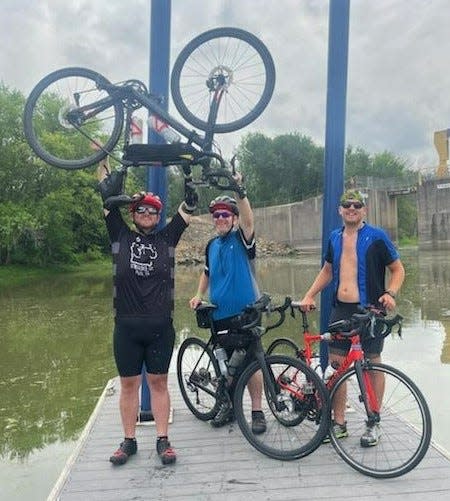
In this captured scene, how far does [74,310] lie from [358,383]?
12124 millimetres

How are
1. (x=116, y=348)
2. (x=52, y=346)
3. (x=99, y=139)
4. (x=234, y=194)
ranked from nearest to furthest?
(x=116, y=348), (x=234, y=194), (x=99, y=139), (x=52, y=346)

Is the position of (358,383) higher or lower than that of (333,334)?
lower

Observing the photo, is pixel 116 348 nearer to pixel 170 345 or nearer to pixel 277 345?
pixel 170 345

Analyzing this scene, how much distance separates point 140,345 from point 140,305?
293mm

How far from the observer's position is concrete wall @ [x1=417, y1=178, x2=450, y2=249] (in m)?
44.7

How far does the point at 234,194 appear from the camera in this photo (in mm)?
4062

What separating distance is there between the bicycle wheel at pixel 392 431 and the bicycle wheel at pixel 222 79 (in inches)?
89.1

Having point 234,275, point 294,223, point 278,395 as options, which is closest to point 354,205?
point 234,275

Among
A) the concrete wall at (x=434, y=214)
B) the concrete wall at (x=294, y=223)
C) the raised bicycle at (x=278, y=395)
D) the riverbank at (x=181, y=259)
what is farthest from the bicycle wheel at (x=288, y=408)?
the concrete wall at (x=294, y=223)

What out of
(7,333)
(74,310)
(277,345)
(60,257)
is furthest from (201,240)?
(277,345)

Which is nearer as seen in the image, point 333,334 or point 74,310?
point 333,334

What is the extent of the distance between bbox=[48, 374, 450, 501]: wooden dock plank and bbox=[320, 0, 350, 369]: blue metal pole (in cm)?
129

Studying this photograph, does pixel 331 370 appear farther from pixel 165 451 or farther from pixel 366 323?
pixel 165 451

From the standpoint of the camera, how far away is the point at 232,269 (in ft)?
13.8
